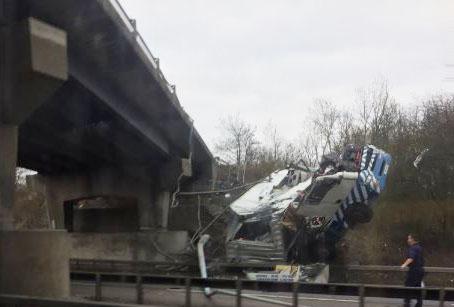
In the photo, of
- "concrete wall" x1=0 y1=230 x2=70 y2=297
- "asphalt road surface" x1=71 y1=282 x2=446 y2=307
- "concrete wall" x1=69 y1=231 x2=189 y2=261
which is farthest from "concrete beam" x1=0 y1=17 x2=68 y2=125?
"concrete wall" x1=69 y1=231 x2=189 y2=261

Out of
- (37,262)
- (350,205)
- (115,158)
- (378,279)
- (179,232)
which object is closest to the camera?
(37,262)

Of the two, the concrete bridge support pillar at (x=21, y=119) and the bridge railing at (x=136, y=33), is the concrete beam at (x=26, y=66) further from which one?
the bridge railing at (x=136, y=33)

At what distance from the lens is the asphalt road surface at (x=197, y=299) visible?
1298 cm

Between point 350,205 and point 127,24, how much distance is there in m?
10.8

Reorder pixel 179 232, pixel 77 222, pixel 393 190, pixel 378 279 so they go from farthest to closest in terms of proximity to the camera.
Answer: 1. pixel 393 190
2. pixel 77 222
3. pixel 179 232
4. pixel 378 279

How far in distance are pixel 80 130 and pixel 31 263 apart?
42.4 feet

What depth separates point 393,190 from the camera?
36.2 m

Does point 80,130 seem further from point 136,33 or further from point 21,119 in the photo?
point 21,119

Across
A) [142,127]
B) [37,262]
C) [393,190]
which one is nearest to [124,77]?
[142,127]

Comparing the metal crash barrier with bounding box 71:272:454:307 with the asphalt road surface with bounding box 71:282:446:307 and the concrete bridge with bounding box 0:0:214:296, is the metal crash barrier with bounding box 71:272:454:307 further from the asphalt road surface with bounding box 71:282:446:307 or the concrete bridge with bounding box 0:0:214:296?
the concrete bridge with bounding box 0:0:214:296

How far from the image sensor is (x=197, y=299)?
14.1m

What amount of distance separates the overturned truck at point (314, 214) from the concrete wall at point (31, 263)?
445 inches

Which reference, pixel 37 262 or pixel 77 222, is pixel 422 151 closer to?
pixel 77 222

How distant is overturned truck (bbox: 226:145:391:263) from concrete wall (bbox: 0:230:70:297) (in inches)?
445
